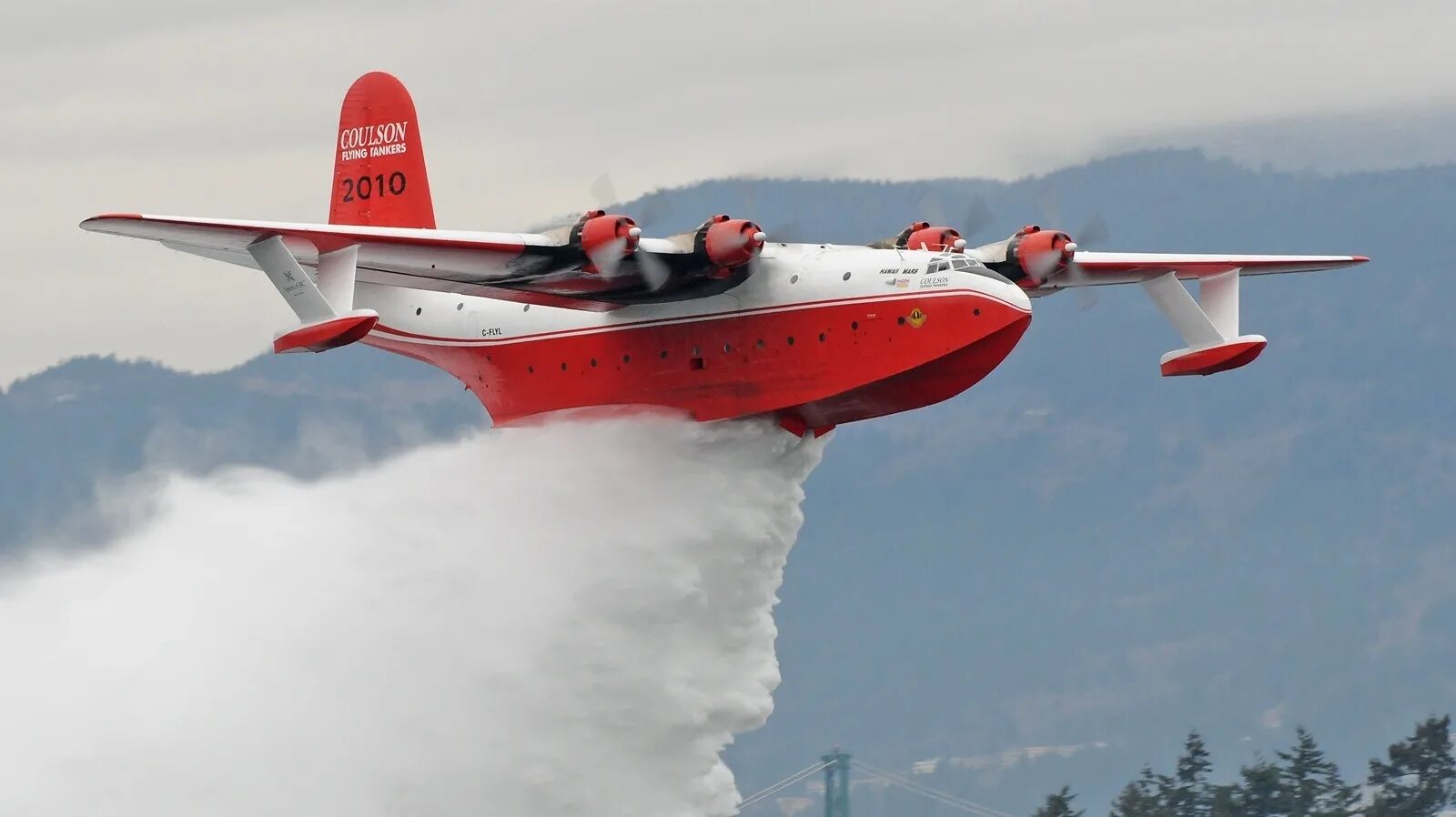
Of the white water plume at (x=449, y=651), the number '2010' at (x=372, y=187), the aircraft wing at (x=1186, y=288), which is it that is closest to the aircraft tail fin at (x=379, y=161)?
the number '2010' at (x=372, y=187)

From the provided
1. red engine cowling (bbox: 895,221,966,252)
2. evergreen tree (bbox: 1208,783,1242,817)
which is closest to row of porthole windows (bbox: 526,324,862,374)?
red engine cowling (bbox: 895,221,966,252)

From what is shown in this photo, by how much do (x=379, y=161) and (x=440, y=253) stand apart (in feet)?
28.4

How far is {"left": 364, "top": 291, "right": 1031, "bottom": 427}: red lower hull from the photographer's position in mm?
31875

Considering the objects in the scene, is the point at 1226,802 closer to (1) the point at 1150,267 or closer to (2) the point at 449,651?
(1) the point at 1150,267

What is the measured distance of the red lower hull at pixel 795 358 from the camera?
105 feet

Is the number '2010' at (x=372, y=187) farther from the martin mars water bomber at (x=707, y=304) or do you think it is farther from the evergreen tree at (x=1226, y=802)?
the evergreen tree at (x=1226, y=802)

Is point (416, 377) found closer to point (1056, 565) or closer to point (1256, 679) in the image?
point (1256, 679)

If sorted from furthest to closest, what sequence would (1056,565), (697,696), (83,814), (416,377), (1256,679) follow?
(1056,565), (1256,679), (416,377), (697,696), (83,814)

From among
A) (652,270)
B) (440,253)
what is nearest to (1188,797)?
(652,270)

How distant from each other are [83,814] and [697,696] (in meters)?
8.52

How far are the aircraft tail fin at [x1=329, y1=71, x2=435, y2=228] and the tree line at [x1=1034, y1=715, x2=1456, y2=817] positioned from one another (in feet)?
125

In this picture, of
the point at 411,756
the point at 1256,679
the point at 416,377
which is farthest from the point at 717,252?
the point at 1256,679

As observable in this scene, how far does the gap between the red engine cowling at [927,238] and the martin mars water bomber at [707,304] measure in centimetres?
4

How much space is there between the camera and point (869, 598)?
17200 cm
